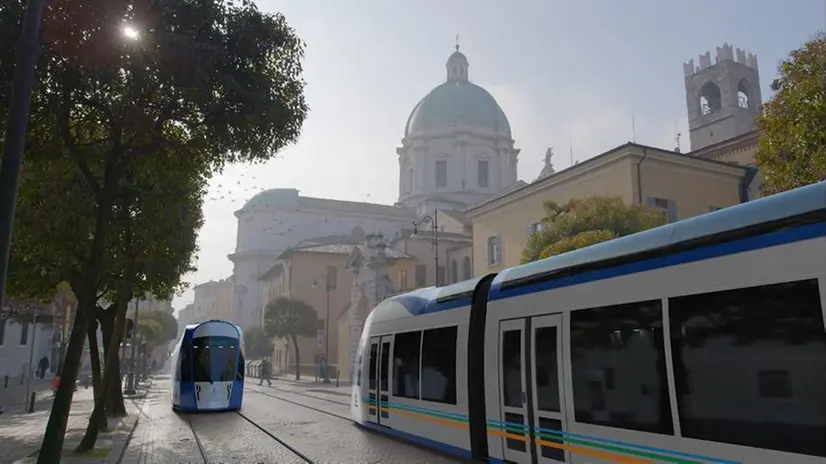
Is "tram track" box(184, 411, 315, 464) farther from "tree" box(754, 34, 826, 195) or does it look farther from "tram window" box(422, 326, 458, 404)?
"tree" box(754, 34, 826, 195)

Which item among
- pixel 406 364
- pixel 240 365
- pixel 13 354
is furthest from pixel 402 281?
pixel 406 364

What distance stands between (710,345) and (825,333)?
3.43 feet

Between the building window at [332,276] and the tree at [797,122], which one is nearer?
the tree at [797,122]

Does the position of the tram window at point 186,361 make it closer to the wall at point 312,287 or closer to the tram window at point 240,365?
the tram window at point 240,365

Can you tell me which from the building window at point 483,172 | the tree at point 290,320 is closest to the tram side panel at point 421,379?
the tree at point 290,320

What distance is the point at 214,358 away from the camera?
853 inches

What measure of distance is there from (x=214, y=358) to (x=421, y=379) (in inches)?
466

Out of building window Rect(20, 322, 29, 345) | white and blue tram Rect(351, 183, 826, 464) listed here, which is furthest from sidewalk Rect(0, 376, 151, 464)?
building window Rect(20, 322, 29, 345)

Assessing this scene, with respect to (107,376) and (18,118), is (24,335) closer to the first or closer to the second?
(107,376)

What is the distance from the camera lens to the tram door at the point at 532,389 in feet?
25.9

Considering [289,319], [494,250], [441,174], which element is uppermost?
[441,174]

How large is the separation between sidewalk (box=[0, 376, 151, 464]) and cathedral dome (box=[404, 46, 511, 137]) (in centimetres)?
7022

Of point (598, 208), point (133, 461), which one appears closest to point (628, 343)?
→ point (133, 461)

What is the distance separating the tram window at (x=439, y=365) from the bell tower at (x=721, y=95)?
59103mm
